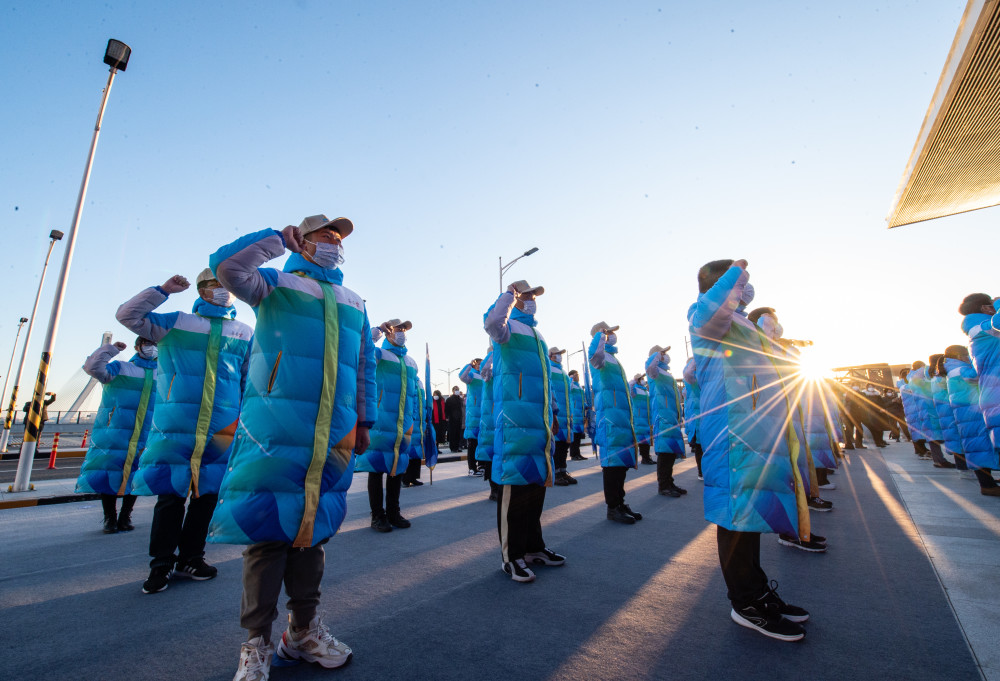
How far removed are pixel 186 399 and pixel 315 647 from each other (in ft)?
7.74

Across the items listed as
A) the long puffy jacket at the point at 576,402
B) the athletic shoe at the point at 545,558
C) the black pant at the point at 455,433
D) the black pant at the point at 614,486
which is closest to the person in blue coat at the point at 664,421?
the black pant at the point at 614,486

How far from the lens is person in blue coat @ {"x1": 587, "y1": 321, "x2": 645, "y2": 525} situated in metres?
5.18

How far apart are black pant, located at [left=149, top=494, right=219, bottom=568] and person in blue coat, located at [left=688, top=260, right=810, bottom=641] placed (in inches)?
133

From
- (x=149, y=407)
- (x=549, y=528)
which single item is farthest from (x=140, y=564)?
(x=549, y=528)

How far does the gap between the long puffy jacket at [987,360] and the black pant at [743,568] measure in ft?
17.2

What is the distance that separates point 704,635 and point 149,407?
19.2 ft

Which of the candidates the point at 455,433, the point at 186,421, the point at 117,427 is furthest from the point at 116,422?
the point at 455,433

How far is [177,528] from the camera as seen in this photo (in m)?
3.45

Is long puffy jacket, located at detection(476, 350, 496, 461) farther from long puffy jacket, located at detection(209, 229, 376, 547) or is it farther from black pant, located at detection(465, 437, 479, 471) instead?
long puffy jacket, located at detection(209, 229, 376, 547)

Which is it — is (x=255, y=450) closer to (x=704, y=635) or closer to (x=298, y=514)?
(x=298, y=514)

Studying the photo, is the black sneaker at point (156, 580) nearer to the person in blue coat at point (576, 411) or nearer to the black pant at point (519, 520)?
the black pant at point (519, 520)

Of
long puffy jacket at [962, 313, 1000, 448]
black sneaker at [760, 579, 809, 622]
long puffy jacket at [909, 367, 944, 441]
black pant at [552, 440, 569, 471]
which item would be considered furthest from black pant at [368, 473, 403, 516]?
long puffy jacket at [909, 367, 944, 441]

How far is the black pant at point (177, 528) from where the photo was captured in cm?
335

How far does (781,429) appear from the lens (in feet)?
8.63
